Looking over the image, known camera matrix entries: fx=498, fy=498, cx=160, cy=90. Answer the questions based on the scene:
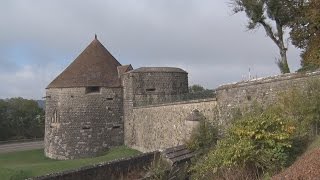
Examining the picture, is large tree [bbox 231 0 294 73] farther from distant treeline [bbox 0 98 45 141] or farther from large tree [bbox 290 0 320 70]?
distant treeline [bbox 0 98 45 141]

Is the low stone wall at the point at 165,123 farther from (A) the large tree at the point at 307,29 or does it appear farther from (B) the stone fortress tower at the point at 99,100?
(A) the large tree at the point at 307,29

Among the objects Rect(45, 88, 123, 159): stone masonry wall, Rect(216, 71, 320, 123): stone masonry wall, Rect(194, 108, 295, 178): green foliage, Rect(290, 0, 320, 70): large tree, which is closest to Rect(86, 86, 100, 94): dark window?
Rect(45, 88, 123, 159): stone masonry wall

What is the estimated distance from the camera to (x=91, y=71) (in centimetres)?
3562

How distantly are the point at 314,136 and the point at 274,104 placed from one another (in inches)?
101

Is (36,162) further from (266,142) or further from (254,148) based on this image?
(266,142)

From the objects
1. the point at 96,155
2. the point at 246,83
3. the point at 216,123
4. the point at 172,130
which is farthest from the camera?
the point at 96,155

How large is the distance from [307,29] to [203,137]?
12566 millimetres

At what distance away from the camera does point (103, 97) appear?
114ft

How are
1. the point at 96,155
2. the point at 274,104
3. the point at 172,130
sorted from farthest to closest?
the point at 96,155, the point at 172,130, the point at 274,104

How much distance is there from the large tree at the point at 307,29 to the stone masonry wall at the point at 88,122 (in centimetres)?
1354

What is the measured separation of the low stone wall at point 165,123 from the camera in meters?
19.5

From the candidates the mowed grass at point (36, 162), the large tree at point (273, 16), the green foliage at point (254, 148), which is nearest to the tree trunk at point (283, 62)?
the large tree at point (273, 16)

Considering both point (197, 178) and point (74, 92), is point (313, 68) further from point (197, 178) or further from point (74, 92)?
point (74, 92)

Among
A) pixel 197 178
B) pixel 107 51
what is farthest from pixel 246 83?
pixel 107 51
